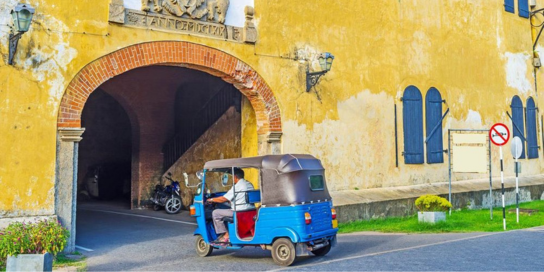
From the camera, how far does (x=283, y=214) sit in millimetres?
7504

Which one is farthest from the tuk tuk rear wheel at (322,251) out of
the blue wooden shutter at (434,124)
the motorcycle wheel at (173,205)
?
the blue wooden shutter at (434,124)

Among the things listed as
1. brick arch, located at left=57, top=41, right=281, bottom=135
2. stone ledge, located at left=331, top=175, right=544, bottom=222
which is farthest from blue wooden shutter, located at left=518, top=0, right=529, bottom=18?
brick arch, located at left=57, top=41, right=281, bottom=135

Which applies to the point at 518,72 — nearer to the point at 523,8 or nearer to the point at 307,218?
the point at 523,8

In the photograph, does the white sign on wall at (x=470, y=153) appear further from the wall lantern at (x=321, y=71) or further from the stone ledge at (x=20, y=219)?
the stone ledge at (x=20, y=219)

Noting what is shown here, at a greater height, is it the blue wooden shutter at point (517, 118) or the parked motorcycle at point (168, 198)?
the blue wooden shutter at point (517, 118)

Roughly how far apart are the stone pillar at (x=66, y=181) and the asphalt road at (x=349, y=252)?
597 millimetres

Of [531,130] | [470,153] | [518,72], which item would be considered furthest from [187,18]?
[531,130]

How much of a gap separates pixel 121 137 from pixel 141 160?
6028 millimetres

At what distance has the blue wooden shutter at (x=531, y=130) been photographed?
17.4 m

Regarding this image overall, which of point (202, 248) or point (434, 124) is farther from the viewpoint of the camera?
point (434, 124)

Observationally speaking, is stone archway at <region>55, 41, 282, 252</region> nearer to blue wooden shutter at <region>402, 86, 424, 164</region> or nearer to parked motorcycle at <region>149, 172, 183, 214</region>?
parked motorcycle at <region>149, 172, 183, 214</region>

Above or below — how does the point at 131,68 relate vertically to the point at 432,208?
above

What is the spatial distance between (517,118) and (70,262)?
48.3 ft

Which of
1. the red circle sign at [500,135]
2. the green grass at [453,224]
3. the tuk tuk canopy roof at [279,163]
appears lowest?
the green grass at [453,224]
